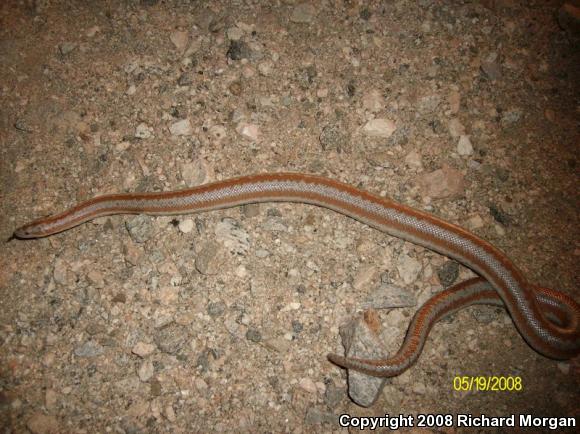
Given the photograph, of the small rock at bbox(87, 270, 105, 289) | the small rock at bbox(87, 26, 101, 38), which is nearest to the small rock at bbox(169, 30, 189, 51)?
the small rock at bbox(87, 26, 101, 38)

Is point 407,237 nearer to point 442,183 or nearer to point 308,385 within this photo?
point 442,183

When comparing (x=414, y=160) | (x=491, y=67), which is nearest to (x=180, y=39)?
(x=414, y=160)

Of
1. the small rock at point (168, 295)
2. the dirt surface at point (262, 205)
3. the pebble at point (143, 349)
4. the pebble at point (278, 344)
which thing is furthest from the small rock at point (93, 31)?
the pebble at point (278, 344)

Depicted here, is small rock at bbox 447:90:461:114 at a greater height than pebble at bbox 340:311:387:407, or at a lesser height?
greater

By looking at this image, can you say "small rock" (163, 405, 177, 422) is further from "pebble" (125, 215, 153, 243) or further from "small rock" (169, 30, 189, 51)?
"small rock" (169, 30, 189, 51)

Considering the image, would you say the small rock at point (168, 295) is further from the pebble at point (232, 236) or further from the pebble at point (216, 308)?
the pebble at point (232, 236)

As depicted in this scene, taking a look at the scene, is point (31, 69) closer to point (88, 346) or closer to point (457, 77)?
point (88, 346)
